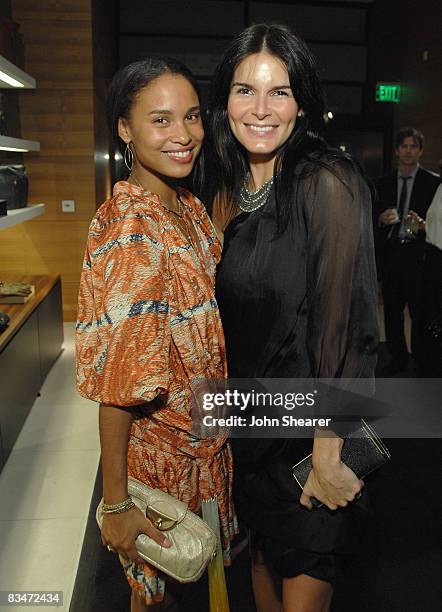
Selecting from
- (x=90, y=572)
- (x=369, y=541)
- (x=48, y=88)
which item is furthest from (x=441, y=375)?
(x=48, y=88)

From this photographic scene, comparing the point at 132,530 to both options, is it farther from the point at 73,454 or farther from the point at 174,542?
the point at 73,454

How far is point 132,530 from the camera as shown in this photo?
41.3 inches

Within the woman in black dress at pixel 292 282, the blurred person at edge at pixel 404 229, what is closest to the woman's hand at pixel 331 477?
the woman in black dress at pixel 292 282

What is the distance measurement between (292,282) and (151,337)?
276mm

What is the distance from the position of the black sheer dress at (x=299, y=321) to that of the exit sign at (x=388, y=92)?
5.99m

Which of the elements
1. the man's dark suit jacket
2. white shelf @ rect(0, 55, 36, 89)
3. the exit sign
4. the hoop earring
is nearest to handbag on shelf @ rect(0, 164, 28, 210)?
white shelf @ rect(0, 55, 36, 89)

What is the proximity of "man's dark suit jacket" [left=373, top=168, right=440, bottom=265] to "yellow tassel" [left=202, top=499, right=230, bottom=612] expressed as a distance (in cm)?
282

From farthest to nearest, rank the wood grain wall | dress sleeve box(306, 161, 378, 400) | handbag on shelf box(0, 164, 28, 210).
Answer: the wood grain wall, handbag on shelf box(0, 164, 28, 210), dress sleeve box(306, 161, 378, 400)

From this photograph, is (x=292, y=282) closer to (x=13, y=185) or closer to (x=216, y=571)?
(x=216, y=571)

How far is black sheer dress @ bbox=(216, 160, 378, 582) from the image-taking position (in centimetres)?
98

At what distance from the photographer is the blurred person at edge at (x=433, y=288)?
3.29 metres

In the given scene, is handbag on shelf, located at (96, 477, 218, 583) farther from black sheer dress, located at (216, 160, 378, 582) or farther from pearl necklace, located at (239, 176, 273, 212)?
pearl necklace, located at (239, 176, 273, 212)

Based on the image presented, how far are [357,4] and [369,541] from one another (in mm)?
6075

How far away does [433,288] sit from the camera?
11.7 ft
